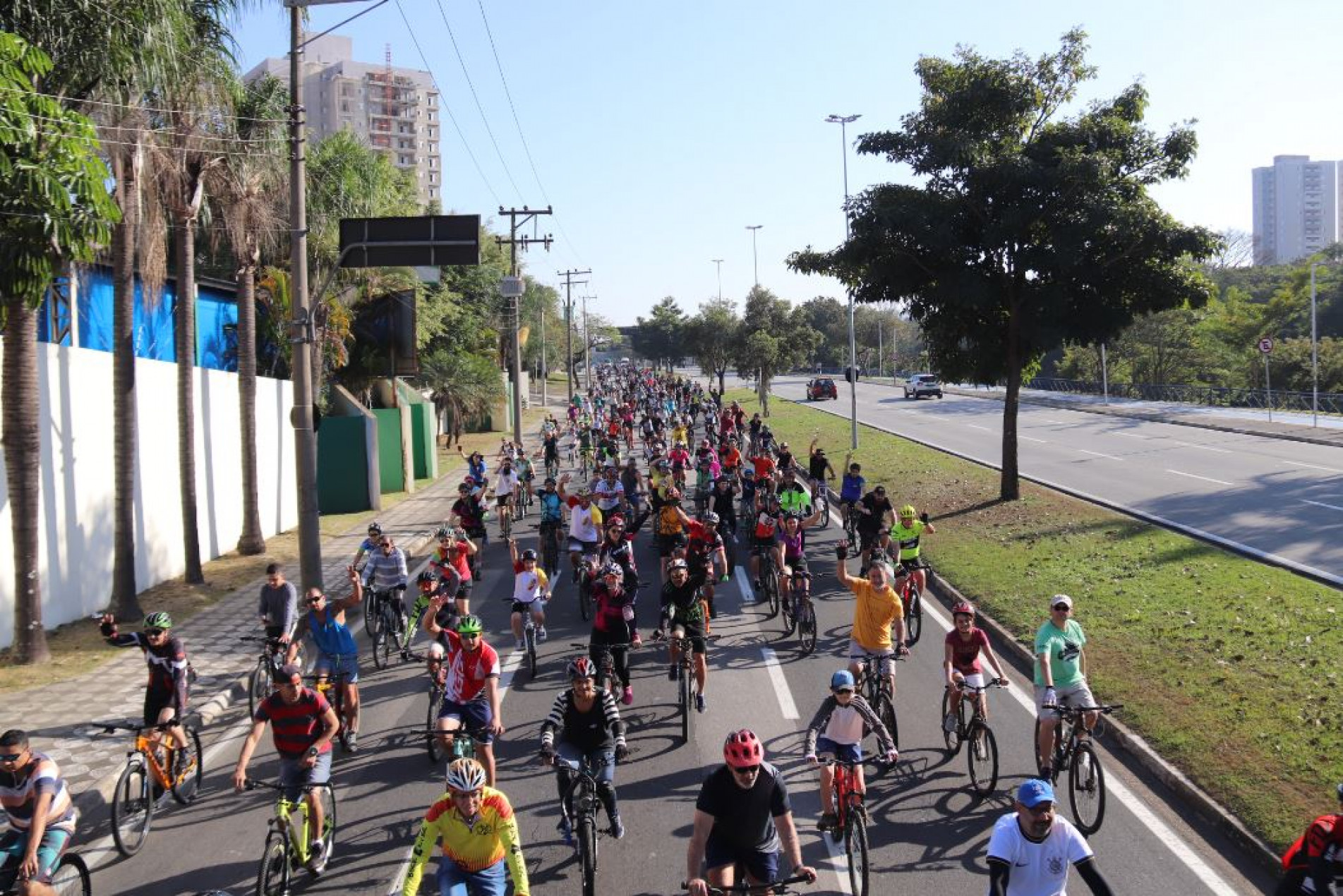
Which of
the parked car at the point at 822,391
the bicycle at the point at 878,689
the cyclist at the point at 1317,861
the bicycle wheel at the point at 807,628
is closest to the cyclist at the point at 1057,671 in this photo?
the bicycle at the point at 878,689

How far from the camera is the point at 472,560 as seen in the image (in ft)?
57.6

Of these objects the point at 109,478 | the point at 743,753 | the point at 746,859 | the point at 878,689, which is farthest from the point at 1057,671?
the point at 109,478

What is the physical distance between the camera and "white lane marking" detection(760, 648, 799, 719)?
11750 mm

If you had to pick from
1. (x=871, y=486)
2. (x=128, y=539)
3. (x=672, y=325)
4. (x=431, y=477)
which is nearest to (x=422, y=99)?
(x=672, y=325)

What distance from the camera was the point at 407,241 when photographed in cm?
1633

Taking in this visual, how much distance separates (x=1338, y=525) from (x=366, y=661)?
17302 mm

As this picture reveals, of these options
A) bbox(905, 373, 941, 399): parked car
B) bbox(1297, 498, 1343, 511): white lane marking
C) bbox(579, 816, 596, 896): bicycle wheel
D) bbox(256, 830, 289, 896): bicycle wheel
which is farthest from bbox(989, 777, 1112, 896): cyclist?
bbox(905, 373, 941, 399): parked car

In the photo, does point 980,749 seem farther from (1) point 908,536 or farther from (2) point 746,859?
(1) point 908,536

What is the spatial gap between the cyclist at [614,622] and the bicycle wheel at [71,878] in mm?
4790

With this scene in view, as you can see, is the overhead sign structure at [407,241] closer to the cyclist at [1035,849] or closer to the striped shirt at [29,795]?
the striped shirt at [29,795]

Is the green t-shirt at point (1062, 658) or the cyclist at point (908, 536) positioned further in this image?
the cyclist at point (908, 536)

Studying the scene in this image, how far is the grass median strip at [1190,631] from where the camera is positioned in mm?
9453

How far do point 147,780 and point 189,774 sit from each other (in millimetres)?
906

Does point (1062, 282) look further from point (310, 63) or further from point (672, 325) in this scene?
point (310, 63)
